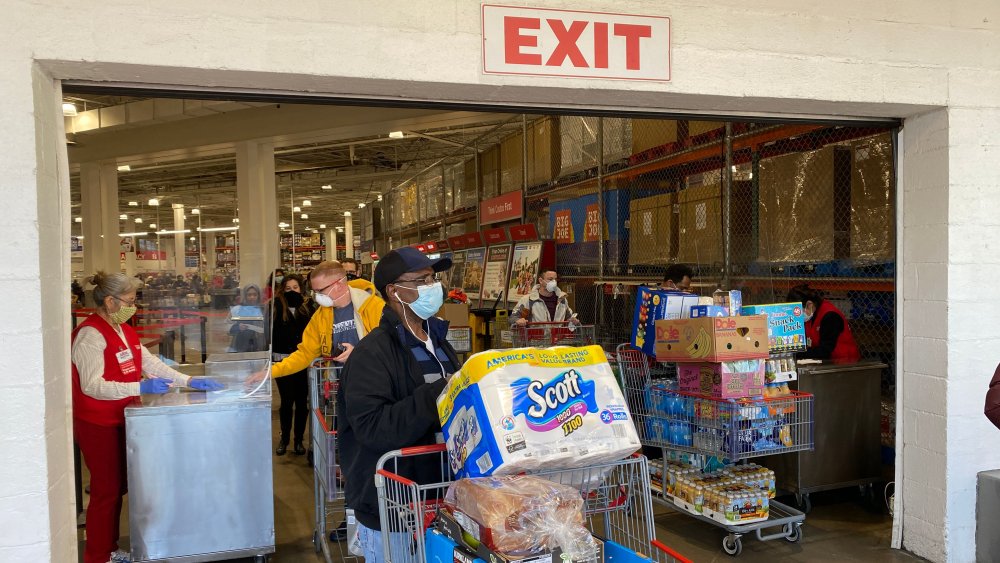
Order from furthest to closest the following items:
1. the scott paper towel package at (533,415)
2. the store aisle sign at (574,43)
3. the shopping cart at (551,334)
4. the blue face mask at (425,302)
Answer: the shopping cart at (551,334) < the store aisle sign at (574,43) < the blue face mask at (425,302) < the scott paper towel package at (533,415)

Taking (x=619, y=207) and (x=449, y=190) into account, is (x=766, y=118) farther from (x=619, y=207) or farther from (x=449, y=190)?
(x=449, y=190)

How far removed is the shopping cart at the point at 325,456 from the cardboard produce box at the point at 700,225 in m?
4.05

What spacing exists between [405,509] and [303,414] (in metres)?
5.28

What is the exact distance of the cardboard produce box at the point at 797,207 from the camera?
6234 mm

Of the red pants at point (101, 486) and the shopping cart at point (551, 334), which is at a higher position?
the shopping cart at point (551, 334)

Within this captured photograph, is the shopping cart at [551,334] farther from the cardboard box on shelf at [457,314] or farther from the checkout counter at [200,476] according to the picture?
the checkout counter at [200,476]

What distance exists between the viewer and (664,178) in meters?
8.21

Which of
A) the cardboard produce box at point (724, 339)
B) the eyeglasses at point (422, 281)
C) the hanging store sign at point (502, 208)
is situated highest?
the hanging store sign at point (502, 208)

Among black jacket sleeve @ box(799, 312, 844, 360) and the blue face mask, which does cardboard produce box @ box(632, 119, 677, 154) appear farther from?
the blue face mask

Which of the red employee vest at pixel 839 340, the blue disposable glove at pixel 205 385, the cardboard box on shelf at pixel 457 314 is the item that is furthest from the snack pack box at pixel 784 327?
the cardboard box on shelf at pixel 457 314

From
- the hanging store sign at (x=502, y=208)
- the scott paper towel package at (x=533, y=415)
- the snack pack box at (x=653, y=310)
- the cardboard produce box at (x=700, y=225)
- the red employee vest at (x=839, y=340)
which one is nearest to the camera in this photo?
the scott paper towel package at (x=533, y=415)

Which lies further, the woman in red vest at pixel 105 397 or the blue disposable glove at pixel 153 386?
the blue disposable glove at pixel 153 386

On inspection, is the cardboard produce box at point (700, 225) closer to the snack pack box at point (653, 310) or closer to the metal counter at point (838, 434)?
the metal counter at point (838, 434)

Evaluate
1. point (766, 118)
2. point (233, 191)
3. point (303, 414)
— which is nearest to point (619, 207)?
point (303, 414)
